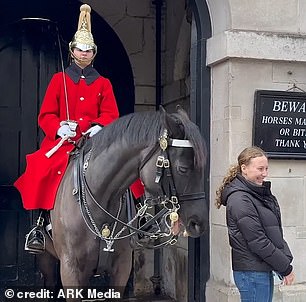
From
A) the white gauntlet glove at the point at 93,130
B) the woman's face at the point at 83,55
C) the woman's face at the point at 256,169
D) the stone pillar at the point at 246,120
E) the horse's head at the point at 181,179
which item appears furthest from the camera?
the stone pillar at the point at 246,120

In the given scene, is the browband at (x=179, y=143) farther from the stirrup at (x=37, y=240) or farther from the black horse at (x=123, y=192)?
the stirrup at (x=37, y=240)

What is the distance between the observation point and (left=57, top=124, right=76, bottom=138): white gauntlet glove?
4.25 meters

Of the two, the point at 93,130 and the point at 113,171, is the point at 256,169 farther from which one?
the point at 93,130

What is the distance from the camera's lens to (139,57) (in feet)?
22.6

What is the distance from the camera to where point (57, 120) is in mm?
4426

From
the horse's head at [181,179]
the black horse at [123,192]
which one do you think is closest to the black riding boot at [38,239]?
the black horse at [123,192]

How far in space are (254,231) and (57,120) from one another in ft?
5.69

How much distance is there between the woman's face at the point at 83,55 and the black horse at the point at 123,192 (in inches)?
26.9

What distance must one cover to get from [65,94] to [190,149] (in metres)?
1.32

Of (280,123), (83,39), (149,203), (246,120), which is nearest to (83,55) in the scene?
(83,39)

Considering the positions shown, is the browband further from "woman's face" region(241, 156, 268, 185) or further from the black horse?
"woman's face" region(241, 156, 268, 185)

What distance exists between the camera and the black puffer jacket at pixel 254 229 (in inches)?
140

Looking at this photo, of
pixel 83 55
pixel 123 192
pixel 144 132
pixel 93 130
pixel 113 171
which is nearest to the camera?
pixel 144 132

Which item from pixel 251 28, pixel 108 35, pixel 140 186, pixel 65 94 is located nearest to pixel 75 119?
pixel 65 94
